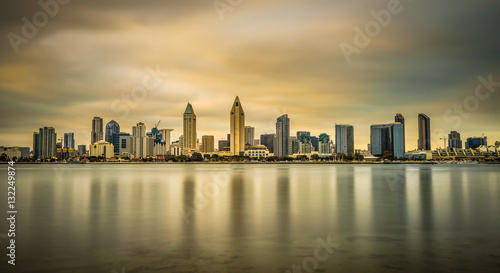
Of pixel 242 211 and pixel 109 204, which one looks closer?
pixel 242 211

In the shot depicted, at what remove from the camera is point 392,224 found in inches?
1123

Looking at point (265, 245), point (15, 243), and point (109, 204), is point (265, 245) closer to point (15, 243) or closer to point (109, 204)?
point (15, 243)

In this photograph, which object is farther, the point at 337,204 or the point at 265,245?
the point at 337,204

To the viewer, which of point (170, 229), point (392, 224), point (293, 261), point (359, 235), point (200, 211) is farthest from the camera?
point (200, 211)

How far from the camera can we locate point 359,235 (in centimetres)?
2402

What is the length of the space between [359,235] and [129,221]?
59.0ft

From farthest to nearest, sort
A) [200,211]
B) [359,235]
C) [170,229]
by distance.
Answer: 1. [200,211]
2. [170,229]
3. [359,235]

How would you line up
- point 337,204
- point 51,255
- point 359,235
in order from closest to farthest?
point 51,255
point 359,235
point 337,204

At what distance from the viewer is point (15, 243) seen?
21.7 metres

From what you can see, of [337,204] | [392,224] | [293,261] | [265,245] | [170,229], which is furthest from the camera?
[337,204]

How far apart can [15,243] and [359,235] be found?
21.0 meters

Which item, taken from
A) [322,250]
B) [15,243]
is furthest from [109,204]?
[322,250]

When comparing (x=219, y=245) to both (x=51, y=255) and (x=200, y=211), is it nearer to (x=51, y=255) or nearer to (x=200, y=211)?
(x=51, y=255)

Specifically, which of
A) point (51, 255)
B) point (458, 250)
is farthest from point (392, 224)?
point (51, 255)
